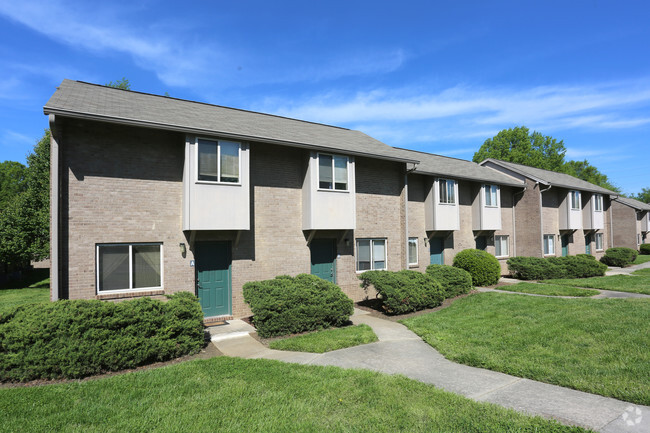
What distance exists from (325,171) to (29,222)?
22.4m

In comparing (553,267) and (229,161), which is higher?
(229,161)

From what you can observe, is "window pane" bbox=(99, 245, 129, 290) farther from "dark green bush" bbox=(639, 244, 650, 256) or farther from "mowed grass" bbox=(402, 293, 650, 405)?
"dark green bush" bbox=(639, 244, 650, 256)

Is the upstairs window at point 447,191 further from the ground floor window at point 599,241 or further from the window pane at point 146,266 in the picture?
the ground floor window at point 599,241

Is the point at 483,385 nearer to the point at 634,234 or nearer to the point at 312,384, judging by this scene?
the point at 312,384

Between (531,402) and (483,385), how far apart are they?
2.57ft

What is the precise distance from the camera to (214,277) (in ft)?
35.2

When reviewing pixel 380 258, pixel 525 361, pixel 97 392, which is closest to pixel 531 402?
pixel 525 361

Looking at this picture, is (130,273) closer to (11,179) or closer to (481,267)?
(481,267)

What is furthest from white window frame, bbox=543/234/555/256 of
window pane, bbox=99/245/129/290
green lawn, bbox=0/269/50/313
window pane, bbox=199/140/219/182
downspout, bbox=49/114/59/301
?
green lawn, bbox=0/269/50/313

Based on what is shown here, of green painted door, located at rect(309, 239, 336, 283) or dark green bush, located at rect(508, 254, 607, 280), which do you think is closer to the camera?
green painted door, located at rect(309, 239, 336, 283)

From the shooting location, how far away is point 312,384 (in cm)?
564

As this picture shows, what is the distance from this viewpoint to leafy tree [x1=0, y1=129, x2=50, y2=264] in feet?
73.4

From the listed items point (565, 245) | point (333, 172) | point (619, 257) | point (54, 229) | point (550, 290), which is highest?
point (333, 172)

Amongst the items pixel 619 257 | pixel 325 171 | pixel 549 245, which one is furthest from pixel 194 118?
pixel 619 257
